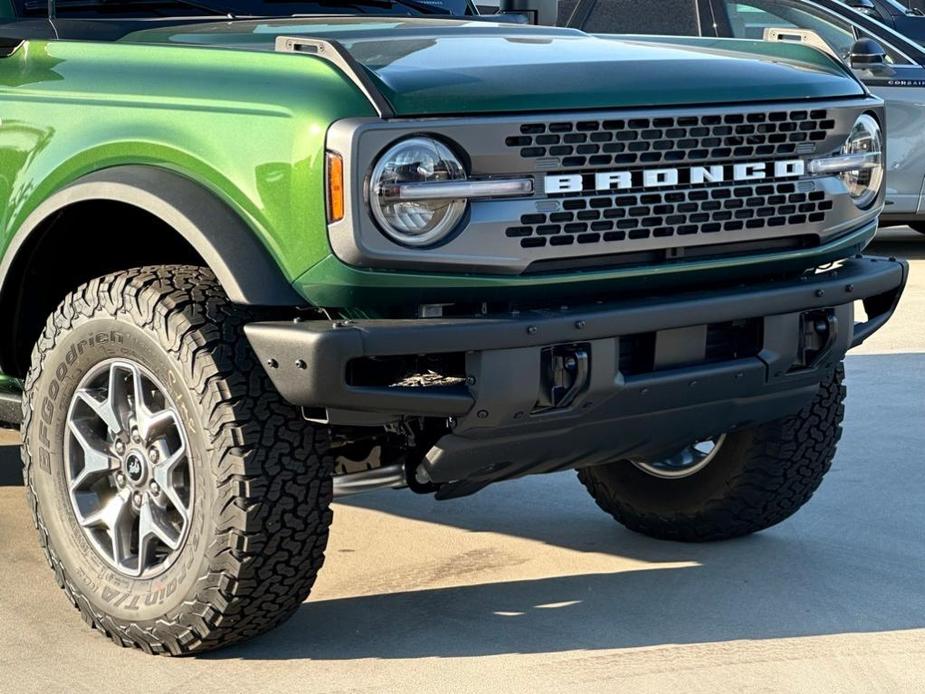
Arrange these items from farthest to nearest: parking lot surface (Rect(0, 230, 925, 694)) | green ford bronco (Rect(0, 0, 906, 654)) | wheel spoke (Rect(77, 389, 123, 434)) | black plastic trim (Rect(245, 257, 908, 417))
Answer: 1. wheel spoke (Rect(77, 389, 123, 434))
2. parking lot surface (Rect(0, 230, 925, 694))
3. green ford bronco (Rect(0, 0, 906, 654))
4. black plastic trim (Rect(245, 257, 908, 417))

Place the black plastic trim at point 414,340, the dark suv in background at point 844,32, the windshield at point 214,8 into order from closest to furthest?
the black plastic trim at point 414,340, the windshield at point 214,8, the dark suv in background at point 844,32

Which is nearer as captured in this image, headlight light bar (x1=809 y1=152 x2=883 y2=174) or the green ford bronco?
the green ford bronco

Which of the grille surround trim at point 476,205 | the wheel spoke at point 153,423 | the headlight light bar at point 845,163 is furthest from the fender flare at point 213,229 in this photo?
the headlight light bar at point 845,163

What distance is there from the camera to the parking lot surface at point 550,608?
12.1 ft

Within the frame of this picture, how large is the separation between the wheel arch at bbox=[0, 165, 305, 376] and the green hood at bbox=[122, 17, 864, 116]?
373 millimetres

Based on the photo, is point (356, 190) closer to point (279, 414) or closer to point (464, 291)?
point (464, 291)

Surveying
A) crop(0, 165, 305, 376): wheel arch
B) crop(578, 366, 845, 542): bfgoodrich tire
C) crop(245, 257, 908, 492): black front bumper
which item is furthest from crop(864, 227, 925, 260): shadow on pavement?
crop(0, 165, 305, 376): wheel arch

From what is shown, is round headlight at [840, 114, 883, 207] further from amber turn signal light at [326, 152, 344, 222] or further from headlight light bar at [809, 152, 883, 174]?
amber turn signal light at [326, 152, 344, 222]

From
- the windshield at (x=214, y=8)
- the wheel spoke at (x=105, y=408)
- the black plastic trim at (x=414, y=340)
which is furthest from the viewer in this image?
the windshield at (x=214, y=8)

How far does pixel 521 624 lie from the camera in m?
4.01

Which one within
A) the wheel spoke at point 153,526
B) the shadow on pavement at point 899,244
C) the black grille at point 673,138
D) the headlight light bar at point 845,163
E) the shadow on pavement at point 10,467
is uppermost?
the black grille at point 673,138

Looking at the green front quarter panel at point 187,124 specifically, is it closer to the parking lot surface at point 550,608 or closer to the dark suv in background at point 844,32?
the parking lot surface at point 550,608

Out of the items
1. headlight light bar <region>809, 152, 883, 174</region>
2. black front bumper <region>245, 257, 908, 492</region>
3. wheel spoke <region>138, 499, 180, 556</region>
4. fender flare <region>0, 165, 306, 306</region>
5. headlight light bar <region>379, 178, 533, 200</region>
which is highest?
headlight light bar <region>379, 178, 533, 200</region>

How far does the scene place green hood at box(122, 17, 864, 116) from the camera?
3.44m
